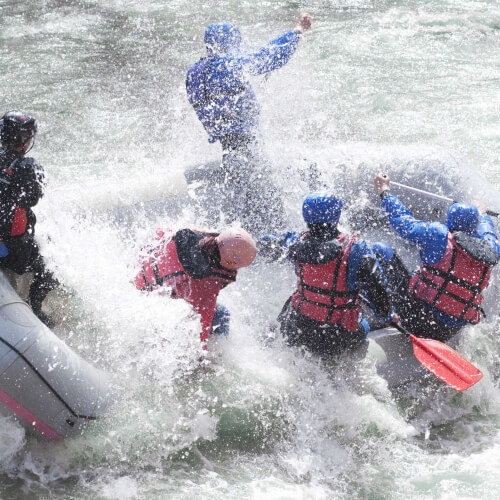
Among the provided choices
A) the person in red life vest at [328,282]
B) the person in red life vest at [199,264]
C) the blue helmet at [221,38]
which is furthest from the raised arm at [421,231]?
the blue helmet at [221,38]

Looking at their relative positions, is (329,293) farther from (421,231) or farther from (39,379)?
(39,379)

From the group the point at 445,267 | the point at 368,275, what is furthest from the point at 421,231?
the point at 368,275

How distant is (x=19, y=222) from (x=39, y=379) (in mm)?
808

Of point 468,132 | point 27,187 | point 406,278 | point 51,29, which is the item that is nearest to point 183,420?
point 27,187

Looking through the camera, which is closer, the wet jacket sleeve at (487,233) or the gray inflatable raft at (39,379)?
the gray inflatable raft at (39,379)

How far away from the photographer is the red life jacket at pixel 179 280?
10.3 feet

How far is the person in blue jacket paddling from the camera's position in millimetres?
4457

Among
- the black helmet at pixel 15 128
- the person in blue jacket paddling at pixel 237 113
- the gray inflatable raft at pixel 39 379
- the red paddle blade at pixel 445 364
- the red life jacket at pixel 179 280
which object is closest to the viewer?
the gray inflatable raft at pixel 39 379

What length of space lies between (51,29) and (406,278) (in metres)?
7.94

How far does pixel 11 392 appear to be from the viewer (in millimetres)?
2811

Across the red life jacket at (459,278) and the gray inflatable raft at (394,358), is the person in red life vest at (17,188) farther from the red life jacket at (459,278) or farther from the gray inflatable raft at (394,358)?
the red life jacket at (459,278)

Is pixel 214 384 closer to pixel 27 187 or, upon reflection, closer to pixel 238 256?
pixel 238 256

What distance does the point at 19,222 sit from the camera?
Answer: 3.14 m

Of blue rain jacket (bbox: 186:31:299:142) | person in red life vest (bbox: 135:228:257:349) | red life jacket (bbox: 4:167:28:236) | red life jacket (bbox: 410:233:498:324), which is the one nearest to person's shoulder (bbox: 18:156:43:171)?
red life jacket (bbox: 4:167:28:236)
